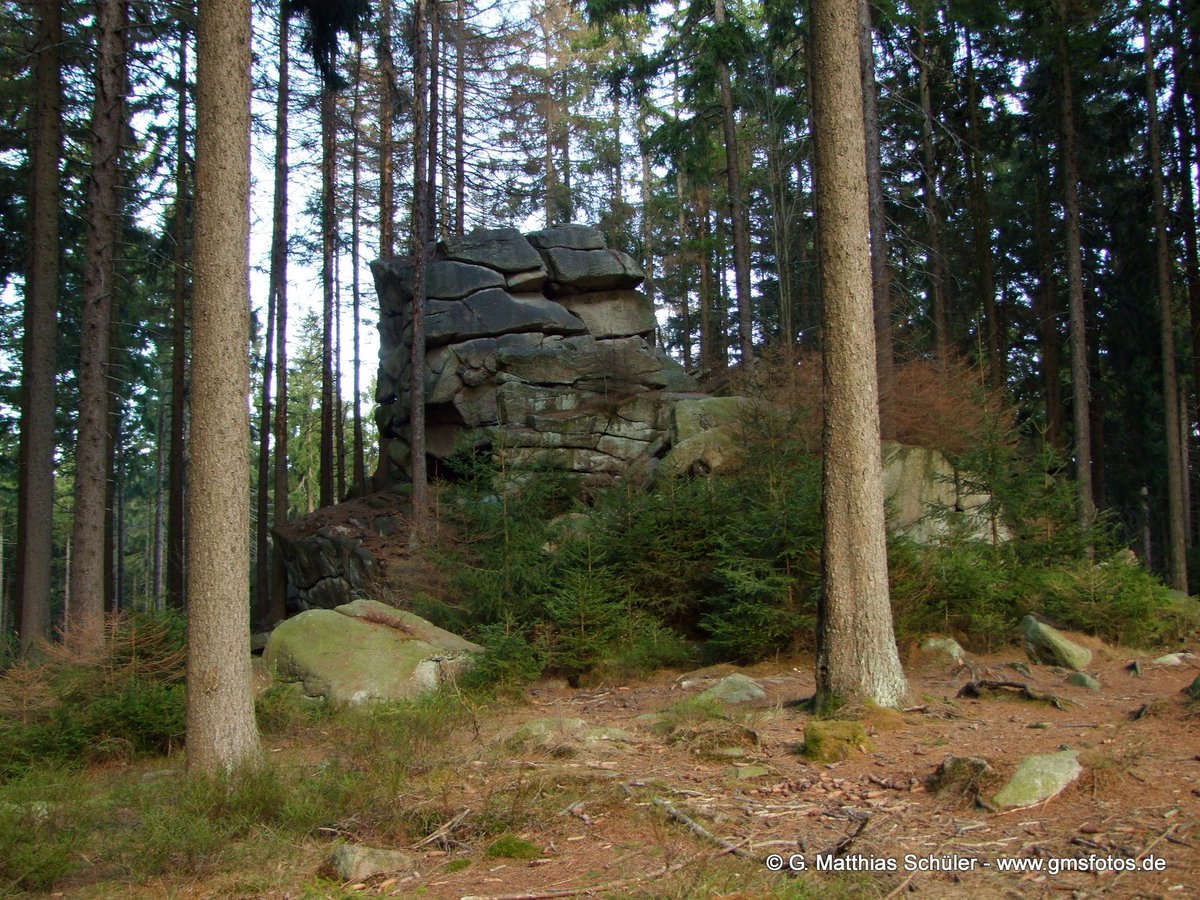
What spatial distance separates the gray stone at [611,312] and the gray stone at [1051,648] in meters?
15.5

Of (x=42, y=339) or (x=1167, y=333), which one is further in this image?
(x=1167, y=333)

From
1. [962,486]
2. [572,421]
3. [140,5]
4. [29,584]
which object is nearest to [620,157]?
[572,421]

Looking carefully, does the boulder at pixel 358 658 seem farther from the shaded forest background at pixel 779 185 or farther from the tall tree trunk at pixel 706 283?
the tall tree trunk at pixel 706 283

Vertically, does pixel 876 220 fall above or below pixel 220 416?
above

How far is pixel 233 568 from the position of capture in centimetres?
713

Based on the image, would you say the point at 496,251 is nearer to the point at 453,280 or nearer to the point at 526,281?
the point at 526,281

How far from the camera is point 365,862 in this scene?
4.93 meters

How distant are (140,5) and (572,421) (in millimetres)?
11532

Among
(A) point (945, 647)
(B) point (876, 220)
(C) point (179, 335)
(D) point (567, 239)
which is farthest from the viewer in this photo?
(D) point (567, 239)

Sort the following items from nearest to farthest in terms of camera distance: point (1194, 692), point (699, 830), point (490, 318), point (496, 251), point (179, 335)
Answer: point (699, 830) < point (1194, 692) < point (179, 335) < point (490, 318) < point (496, 251)

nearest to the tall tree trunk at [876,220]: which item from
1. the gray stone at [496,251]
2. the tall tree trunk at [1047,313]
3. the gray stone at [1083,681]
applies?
the tall tree trunk at [1047,313]

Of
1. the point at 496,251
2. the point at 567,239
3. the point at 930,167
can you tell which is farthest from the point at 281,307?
the point at 930,167

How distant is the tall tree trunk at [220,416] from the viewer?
6.96m

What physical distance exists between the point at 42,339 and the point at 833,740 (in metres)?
14.5
